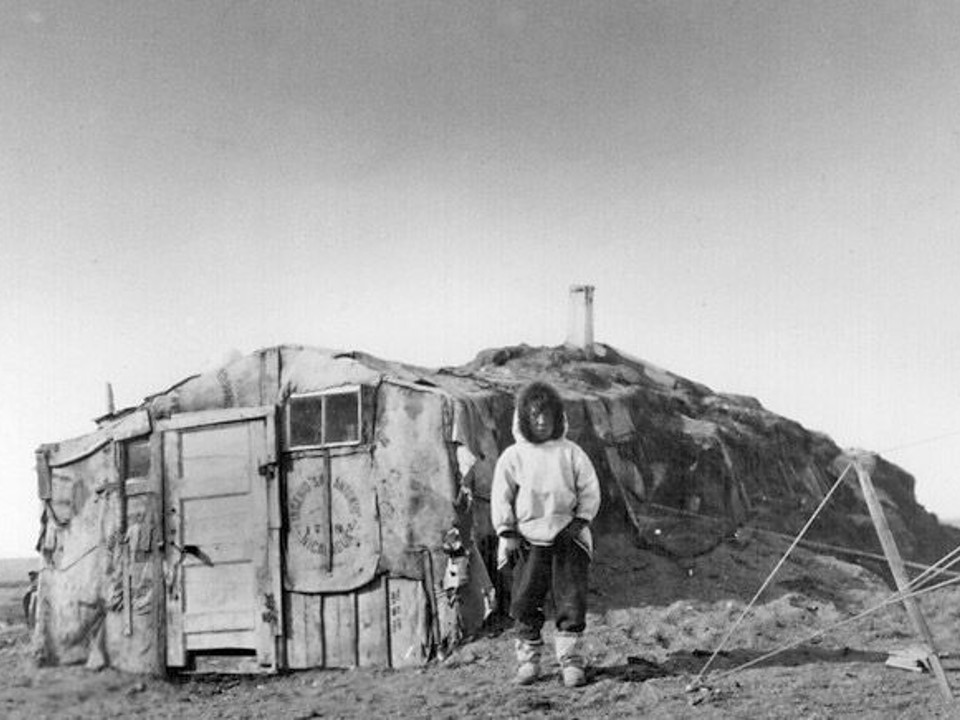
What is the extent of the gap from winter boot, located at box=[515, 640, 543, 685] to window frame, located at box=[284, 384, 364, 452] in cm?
307

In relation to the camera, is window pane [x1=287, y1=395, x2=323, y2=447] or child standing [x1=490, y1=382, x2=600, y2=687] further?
Result: window pane [x1=287, y1=395, x2=323, y2=447]

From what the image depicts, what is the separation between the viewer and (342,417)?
10.3 meters

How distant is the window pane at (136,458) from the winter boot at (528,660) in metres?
5.11

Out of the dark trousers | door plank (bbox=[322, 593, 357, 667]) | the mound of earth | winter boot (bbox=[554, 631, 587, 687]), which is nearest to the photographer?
winter boot (bbox=[554, 631, 587, 687])

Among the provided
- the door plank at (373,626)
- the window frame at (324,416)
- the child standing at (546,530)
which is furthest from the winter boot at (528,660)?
the window frame at (324,416)

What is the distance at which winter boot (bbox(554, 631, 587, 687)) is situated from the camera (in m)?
7.45

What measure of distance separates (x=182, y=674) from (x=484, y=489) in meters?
3.65

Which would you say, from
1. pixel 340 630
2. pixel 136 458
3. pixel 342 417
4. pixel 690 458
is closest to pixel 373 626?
pixel 340 630

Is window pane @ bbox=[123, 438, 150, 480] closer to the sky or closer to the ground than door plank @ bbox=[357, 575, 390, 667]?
closer to the sky

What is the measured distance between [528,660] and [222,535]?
13.2 feet

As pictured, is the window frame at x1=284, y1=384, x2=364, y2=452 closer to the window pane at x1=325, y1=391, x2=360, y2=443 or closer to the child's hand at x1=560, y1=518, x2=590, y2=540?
the window pane at x1=325, y1=391, x2=360, y2=443

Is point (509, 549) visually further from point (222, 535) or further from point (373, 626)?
point (222, 535)

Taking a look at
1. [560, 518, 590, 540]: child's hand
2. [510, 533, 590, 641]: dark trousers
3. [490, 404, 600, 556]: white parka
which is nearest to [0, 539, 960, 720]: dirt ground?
[510, 533, 590, 641]: dark trousers

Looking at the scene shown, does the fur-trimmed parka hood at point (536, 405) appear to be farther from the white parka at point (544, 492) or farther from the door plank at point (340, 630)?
the door plank at point (340, 630)
